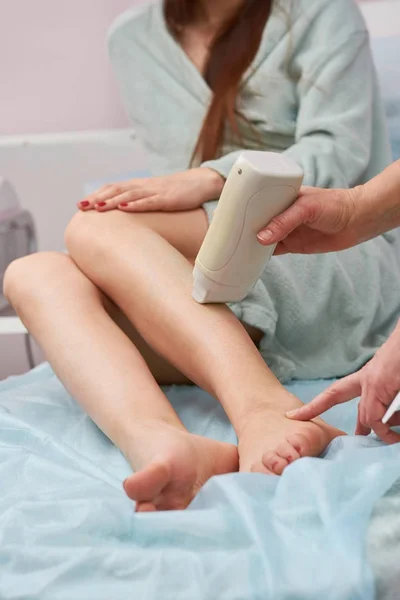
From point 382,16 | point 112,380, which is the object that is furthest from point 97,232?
point 382,16

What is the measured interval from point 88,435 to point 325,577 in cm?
42

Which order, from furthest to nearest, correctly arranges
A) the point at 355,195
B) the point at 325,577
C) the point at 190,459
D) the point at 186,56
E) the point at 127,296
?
the point at 186,56
the point at 127,296
the point at 355,195
the point at 190,459
the point at 325,577

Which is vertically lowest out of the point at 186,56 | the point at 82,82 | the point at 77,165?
the point at 77,165

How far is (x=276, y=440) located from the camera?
68cm

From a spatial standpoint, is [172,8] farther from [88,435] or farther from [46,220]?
[88,435]

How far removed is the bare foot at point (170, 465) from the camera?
605mm

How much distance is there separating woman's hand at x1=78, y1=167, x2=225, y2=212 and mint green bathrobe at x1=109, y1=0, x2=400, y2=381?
0.07 ft

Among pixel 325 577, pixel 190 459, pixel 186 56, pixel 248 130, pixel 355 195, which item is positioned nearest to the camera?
pixel 325 577

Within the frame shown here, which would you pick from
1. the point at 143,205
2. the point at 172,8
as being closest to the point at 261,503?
the point at 143,205

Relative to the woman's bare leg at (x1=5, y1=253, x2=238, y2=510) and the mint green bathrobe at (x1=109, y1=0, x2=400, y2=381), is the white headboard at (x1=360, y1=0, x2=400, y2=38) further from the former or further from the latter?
the woman's bare leg at (x1=5, y1=253, x2=238, y2=510)

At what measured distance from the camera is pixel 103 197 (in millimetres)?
976

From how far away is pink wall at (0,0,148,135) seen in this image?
186cm

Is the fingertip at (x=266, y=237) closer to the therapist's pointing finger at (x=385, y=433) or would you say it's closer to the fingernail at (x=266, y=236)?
the fingernail at (x=266, y=236)

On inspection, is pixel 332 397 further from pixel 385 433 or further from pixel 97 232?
pixel 97 232
